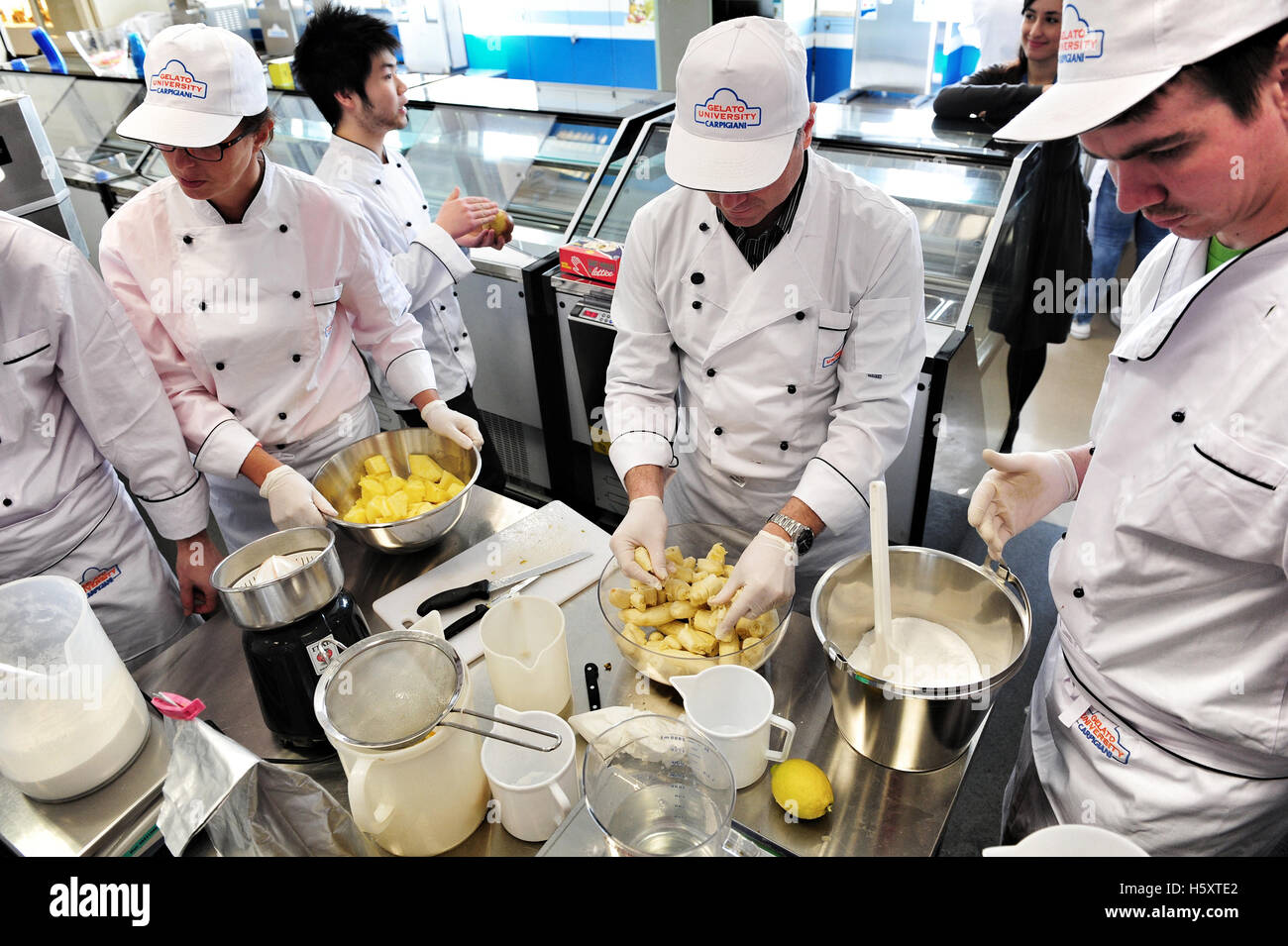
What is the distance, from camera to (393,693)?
3.50 feet

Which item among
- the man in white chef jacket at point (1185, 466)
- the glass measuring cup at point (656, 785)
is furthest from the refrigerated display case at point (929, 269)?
the glass measuring cup at point (656, 785)

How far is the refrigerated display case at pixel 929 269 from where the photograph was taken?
2584 millimetres

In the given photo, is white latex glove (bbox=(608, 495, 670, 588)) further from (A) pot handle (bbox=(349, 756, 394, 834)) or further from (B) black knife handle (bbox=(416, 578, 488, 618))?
(A) pot handle (bbox=(349, 756, 394, 834))

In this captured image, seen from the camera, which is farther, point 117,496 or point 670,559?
point 117,496

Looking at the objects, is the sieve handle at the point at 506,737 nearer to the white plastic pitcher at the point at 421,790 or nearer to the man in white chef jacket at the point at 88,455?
the white plastic pitcher at the point at 421,790

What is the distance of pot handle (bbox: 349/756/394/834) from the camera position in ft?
3.30

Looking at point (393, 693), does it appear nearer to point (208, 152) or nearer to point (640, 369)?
point (640, 369)

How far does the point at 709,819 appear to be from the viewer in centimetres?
100

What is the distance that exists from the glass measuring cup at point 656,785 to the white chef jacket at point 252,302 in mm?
1263

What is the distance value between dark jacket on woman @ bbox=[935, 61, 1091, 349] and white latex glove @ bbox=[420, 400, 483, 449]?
A: 1876 mm

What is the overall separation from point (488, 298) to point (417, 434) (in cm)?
156

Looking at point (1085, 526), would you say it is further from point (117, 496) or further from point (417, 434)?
point (117, 496)

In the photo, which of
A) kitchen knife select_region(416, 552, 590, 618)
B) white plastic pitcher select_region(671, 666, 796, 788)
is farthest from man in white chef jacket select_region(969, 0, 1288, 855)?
kitchen knife select_region(416, 552, 590, 618)
